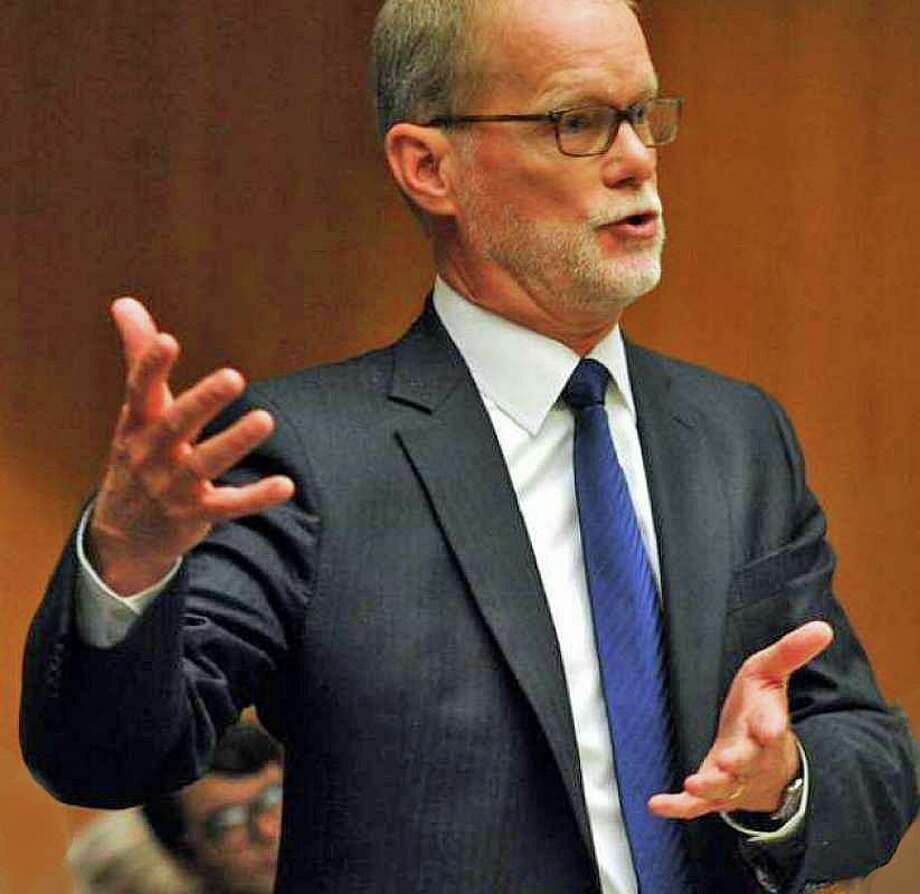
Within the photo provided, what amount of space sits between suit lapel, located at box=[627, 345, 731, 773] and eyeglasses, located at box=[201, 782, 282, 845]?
114 centimetres

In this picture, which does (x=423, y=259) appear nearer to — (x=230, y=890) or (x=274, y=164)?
(x=274, y=164)

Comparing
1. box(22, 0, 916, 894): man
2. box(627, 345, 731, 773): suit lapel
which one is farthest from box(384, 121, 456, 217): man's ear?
box(627, 345, 731, 773): suit lapel

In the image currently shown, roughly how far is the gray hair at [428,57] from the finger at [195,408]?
1.97ft

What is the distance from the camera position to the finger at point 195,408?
1.32 metres

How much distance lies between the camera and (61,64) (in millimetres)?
2803

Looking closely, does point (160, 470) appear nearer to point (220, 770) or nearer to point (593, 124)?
point (593, 124)

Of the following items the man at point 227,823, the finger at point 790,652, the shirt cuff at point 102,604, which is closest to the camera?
the shirt cuff at point 102,604

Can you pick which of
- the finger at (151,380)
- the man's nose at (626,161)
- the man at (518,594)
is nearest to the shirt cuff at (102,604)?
the man at (518,594)

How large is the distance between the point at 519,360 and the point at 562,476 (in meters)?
0.10

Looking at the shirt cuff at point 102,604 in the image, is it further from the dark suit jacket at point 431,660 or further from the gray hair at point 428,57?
the gray hair at point 428,57

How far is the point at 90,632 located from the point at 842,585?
1878 millimetres

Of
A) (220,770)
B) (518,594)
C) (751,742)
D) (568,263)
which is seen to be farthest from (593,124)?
(220,770)

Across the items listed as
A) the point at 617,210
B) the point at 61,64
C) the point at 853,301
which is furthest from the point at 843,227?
the point at 617,210

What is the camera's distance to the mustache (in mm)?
1805
